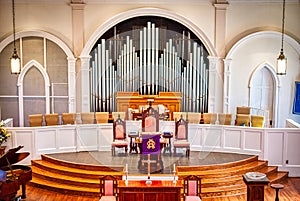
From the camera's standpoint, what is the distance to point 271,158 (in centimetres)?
1184

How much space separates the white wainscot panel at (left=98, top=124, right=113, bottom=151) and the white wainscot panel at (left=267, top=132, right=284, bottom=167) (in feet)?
13.9

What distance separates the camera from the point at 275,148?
11805 mm

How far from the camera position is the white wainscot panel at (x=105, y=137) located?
12.3 meters

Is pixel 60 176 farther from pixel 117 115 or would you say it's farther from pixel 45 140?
pixel 117 115

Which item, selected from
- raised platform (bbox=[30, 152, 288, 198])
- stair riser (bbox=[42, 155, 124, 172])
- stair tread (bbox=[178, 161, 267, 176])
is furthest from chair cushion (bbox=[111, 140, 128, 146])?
stair tread (bbox=[178, 161, 267, 176])

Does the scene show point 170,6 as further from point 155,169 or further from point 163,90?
point 155,169

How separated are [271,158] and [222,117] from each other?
2.11 m

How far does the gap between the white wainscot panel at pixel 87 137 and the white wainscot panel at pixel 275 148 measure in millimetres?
4652

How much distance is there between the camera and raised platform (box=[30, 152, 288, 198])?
10.4m

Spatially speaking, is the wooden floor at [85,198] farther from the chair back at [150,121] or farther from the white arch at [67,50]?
the white arch at [67,50]

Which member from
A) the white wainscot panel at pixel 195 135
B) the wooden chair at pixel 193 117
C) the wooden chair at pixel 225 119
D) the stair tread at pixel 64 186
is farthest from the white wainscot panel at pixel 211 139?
the stair tread at pixel 64 186

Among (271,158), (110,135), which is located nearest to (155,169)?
(110,135)

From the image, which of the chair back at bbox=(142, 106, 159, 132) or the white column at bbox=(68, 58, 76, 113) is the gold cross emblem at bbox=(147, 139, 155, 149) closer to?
the chair back at bbox=(142, 106, 159, 132)

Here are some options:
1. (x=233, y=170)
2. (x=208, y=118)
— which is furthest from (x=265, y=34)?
(x=233, y=170)
